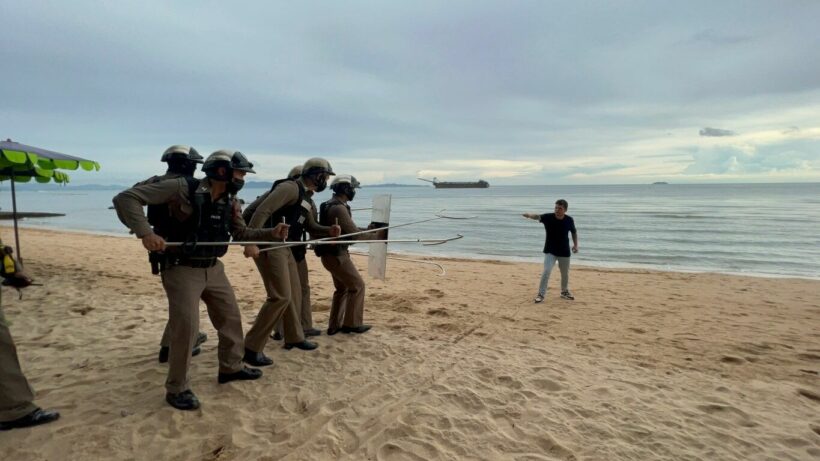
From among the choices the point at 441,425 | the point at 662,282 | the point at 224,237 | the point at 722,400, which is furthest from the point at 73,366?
the point at 662,282

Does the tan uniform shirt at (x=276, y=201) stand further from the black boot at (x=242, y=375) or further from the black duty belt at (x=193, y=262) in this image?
the black boot at (x=242, y=375)

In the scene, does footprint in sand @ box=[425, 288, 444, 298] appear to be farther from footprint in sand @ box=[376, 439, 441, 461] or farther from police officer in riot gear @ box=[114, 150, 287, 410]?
footprint in sand @ box=[376, 439, 441, 461]

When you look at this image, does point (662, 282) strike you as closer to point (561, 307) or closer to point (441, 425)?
point (561, 307)

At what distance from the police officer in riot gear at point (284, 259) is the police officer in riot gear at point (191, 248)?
0.44 metres

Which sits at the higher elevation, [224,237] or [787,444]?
[224,237]

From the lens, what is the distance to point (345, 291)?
6.15 metres

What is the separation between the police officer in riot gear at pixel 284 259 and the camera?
4762 millimetres

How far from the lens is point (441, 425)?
362cm

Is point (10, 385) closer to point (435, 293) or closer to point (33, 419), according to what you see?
point (33, 419)

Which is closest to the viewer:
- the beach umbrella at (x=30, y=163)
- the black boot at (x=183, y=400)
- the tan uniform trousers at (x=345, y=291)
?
the black boot at (x=183, y=400)

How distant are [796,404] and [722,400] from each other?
0.68 metres

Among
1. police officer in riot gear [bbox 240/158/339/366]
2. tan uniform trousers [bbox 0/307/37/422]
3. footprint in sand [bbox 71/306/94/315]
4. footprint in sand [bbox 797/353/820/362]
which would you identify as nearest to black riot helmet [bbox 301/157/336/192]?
police officer in riot gear [bbox 240/158/339/366]

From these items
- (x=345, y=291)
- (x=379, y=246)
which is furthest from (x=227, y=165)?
(x=379, y=246)

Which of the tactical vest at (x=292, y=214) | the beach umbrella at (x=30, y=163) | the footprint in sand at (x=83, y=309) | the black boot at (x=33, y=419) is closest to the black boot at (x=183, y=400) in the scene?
the black boot at (x=33, y=419)
